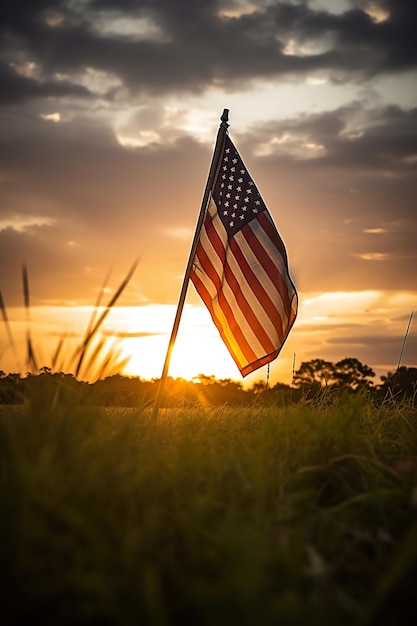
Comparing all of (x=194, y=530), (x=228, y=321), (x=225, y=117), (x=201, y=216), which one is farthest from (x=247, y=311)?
(x=194, y=530)

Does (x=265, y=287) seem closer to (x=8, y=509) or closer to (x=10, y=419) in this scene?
(x=10, y=419)

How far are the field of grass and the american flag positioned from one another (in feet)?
7.72

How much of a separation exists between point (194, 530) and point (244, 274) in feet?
12.4

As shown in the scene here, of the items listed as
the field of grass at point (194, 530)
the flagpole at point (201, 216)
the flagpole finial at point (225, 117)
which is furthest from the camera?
the flagpole finial at point (225, 117)

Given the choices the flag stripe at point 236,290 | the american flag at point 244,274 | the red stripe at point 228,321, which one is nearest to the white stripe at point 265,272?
the american flag at point 244,274

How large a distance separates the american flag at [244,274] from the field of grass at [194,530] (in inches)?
92.7

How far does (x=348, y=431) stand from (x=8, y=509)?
7.25 ft

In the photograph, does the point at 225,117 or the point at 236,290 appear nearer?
the point at 236,290

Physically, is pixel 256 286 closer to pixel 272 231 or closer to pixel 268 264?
pixel 268 264

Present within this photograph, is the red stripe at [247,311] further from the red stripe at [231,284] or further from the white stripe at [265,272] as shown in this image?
the white stripe at [265,272]

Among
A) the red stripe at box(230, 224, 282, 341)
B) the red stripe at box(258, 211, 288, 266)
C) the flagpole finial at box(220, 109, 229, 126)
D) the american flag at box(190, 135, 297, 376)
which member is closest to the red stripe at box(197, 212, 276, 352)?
the american flag at box(190, 135, 297, 376)

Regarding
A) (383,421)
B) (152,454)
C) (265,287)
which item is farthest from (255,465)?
(265,287)

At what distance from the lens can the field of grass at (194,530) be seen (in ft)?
7.07

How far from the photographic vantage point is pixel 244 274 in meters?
6.14
